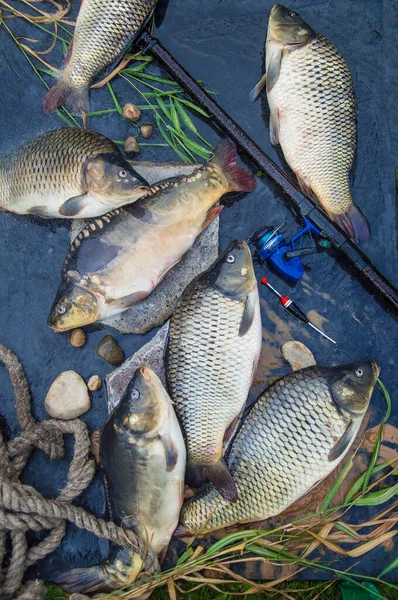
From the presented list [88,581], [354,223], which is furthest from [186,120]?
[88,581]

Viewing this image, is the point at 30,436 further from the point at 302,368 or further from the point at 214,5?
the point at 214,5

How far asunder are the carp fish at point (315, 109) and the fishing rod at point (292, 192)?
0.09 metres

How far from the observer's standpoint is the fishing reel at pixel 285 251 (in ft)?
9.09

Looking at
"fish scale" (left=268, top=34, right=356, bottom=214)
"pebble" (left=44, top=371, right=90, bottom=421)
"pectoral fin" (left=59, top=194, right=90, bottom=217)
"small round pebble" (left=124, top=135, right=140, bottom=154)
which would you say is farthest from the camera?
"small round pebble" (left=124, top=135, right=140, bottom=154)

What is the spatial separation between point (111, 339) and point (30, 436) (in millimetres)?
683

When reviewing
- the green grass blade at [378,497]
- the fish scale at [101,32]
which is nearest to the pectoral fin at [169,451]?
the green grass blade at [378,497]

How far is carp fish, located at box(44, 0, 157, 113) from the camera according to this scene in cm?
280

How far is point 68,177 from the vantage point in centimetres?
263

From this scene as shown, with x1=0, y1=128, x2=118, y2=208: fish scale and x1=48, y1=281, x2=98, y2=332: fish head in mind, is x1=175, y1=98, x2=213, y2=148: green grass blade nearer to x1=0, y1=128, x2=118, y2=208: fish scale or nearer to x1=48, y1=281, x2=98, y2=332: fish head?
x1=0, y1=128, x2=118, y2=208: fish scale

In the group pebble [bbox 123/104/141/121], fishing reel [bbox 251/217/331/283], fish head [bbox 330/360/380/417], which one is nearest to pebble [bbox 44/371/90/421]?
fishing reel [bbox 251/217/331/283]

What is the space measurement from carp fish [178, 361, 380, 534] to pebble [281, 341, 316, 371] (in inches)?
9.0

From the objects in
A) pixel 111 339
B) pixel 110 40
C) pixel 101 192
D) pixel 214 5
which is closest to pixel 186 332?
pixel 111 339

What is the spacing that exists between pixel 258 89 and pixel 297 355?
1550 millimetres

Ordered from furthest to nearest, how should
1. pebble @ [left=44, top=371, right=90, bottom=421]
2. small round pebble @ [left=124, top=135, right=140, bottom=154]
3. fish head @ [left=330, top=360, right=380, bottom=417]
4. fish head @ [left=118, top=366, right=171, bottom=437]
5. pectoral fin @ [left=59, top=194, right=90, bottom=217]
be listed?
small round pebble @ [left=124, top=135, right=140, bottom=154] → pebble @ [left=44, top=371, right=90, bottom=421] → pectoral fin @ [left=59, top=194, right=90, bottom=217] → fish head @ [left=330, top=360, right=380, bottom=417] → fish head @ [left=118, top=366, right=171, bottom=437]
